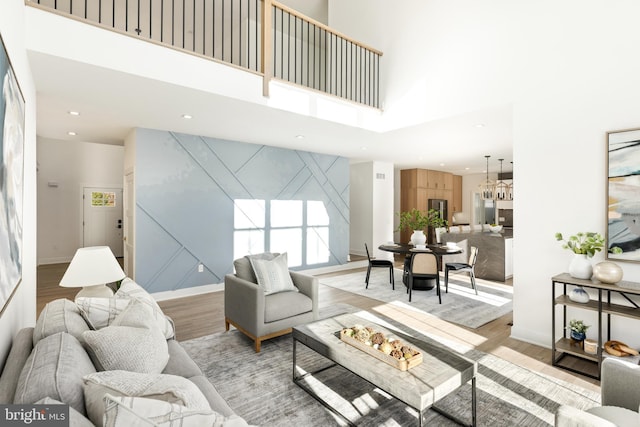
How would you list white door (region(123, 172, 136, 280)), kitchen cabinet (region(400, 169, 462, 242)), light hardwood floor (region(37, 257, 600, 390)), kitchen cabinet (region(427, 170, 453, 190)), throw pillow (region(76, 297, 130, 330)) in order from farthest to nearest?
kitchen cabinet (region(427, 170, 453, 190)), kitchen cabinet (region(400, 169, 462, 242)), white door (region(123, 172, 136, 280)), light hardwood floor (region(37, 257, 600, 390)), throw pillow (region(76, 297, 130, 330))

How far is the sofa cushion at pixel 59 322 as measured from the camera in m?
1.56

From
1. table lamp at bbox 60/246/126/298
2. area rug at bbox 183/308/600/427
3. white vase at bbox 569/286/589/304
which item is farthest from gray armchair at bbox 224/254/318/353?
white vase at bbox 569/286/589/304

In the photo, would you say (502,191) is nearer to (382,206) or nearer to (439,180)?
(382,206)

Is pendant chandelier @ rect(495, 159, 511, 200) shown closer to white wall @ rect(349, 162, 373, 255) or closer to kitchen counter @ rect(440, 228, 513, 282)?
kitchen counter @ rect(440, 228, 513, 282)

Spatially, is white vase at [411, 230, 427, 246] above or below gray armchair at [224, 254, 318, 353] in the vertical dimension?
above

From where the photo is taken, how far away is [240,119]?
4.35m

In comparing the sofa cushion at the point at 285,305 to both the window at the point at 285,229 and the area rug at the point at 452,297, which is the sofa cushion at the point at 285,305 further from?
the window at the point at 285,229

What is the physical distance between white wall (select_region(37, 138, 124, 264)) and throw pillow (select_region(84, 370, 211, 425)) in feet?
28.2

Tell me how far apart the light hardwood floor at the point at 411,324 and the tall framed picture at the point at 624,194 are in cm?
112

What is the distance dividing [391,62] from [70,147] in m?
7.74

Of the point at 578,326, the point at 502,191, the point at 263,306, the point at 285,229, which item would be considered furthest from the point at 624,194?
the point at 502,191

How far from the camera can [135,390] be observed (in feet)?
3.55

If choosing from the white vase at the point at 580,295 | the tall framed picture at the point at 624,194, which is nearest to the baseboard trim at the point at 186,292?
the white vase at the point at 580,295

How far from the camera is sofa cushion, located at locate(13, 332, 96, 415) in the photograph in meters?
1.04
